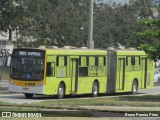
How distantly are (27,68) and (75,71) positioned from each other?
3.22 metres

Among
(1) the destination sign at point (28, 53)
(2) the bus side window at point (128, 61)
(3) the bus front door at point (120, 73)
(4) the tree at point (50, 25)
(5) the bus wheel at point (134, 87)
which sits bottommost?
(5) the bus wheel at point (134, 87)

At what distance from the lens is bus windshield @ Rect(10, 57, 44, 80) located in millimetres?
34281

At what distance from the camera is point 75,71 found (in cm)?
3641

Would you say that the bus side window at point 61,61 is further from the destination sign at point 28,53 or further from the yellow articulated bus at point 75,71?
the destination sign at point 28,53

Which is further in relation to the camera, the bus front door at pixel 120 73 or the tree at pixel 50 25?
the tree at pixel 50 25

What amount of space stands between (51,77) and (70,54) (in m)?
2.22

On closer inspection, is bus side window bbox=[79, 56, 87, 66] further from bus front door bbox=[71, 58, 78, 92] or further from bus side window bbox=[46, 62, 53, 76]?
bus side window bbox=[46, 62, 53, 76]

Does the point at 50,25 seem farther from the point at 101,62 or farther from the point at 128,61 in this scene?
the point at 101,62

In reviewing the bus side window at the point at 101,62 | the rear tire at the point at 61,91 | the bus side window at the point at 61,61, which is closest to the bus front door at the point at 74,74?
the bus side window at the point at 61,61

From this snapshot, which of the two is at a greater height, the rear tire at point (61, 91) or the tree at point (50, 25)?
the tree at point (50, 25)

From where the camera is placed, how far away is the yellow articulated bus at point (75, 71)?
34344 millimetres

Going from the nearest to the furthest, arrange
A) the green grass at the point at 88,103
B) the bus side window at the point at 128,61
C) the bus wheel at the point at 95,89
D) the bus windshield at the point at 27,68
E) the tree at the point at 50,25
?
the green grass at the point at 88,103 < the bus windshield at the point at 27,68 < the bus wheel at the point at 95,89 < the bus side window at the point at 128,61 < the tree at the point at 50,25

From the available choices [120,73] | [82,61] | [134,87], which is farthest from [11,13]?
[82,61]

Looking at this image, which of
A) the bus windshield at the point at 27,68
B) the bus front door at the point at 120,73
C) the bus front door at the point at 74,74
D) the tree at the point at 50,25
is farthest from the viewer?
the tree at the point at 50,25
